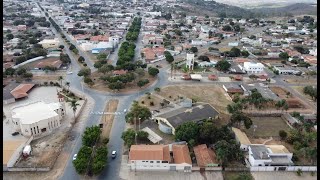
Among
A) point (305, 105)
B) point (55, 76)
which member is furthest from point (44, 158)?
point (305, 105)

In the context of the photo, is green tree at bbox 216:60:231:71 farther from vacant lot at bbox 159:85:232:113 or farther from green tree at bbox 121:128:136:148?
green tree at bbox 121:128:136:148

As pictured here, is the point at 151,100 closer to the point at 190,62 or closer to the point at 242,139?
the point at 242,139

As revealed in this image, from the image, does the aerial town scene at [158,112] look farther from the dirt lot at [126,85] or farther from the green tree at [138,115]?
the green tree at [138,115]

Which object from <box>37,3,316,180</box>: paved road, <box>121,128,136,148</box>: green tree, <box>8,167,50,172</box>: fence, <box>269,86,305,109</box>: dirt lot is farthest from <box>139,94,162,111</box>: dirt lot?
<box>269,86,305,109</box>: dirt lot

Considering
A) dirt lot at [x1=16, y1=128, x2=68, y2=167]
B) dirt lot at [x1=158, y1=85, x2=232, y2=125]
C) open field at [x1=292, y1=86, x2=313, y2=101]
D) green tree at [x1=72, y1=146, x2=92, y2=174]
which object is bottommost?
dirt lot at [x1=16, y1=128, x2=68, y2=167]

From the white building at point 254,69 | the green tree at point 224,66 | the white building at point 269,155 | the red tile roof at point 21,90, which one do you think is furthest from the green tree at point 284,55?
the red tile roof at point 21,90

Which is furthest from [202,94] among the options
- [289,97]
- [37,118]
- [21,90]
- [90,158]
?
[21,90]

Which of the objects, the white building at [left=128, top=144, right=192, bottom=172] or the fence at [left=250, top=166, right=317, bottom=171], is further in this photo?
the fence at [left=250, top=166, right=317, bottom=171]
